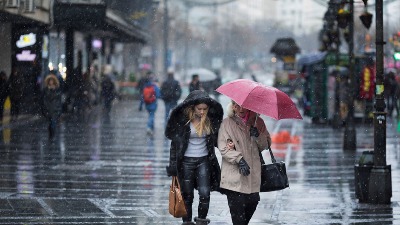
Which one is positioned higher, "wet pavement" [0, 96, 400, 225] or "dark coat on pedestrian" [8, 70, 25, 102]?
"dark coat on pedestrian" [8, 70, 25, 102]

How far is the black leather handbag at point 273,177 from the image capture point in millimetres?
10867

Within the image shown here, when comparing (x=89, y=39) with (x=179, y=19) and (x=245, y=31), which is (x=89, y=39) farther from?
(x=245, y=31)

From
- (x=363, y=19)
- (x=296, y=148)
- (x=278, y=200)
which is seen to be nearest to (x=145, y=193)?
(x=278, y=200)

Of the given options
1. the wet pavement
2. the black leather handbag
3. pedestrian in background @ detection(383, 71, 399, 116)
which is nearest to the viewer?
the black leather handbag

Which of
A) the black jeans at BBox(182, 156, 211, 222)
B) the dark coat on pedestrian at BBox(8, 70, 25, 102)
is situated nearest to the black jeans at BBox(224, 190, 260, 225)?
the black jeans at BBox(182, 156, 211, 222)

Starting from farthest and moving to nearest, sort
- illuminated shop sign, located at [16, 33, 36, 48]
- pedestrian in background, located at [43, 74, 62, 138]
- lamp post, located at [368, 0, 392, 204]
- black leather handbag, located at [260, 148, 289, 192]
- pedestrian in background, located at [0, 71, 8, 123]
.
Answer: illuminated shop sign, located at [16, 33, 36, 48] → pedestrian in background, located at [0, 71, 8, 123] → pedestrian in background, located at [43, 74, 62, 138] → lamp post, located at [368, 0, 392, 204] → black leather handbag, located at [260, 148, 289, 192]

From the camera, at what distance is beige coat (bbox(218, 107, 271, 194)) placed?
10617 millimetres

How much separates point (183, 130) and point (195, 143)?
206 millimetres

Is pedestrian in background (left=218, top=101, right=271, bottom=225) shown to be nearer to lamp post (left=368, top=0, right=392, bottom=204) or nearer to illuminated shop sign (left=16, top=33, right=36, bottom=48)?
lamp post (left=368, top=0, right=392, bottom=204)

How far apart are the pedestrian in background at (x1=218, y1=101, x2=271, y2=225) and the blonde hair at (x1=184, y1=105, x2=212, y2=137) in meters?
0.36

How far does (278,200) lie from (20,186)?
4179 millimetres

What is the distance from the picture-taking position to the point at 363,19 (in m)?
19.4

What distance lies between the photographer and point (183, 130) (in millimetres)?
11086

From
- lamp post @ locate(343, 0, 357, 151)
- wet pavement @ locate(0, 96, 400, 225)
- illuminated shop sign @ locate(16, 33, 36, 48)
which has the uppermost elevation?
illuminated shop sign @ locate(16, 33, 36, 48)
